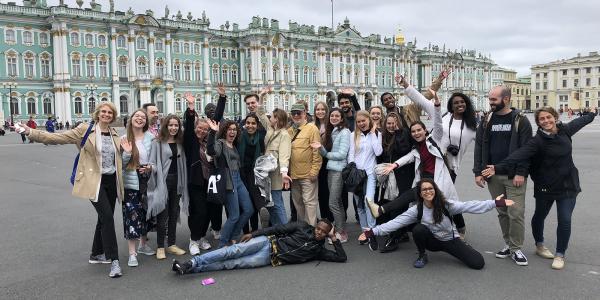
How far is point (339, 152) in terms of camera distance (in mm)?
6180

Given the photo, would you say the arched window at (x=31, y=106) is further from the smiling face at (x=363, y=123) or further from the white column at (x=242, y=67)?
the smiling face at (x=363, y=123)

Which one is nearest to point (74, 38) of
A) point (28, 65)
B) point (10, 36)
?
point (28, 65)

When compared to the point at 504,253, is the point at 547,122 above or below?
above

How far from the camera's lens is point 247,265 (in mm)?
5125

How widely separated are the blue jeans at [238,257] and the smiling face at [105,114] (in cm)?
179

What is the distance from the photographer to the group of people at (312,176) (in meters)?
5.06

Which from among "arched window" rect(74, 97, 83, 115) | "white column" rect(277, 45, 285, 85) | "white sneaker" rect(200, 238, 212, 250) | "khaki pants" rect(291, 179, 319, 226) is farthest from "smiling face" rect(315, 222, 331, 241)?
"white column" rect(277, 45, 285, 85)

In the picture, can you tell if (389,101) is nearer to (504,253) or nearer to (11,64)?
(504,253)

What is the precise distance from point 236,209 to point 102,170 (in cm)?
163

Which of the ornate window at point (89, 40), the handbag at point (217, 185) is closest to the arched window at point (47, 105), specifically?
the ornate window at point (89, 40)

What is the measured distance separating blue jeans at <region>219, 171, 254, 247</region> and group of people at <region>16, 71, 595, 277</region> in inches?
0.6

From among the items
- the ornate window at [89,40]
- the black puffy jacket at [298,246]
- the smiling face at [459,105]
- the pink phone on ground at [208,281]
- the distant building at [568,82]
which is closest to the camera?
the pink phone on ground at [208,281]

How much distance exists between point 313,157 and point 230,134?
1.16 metres

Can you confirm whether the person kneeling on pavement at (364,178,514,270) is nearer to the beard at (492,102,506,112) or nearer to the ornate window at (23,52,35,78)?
the beard at (492,102,506,112)
